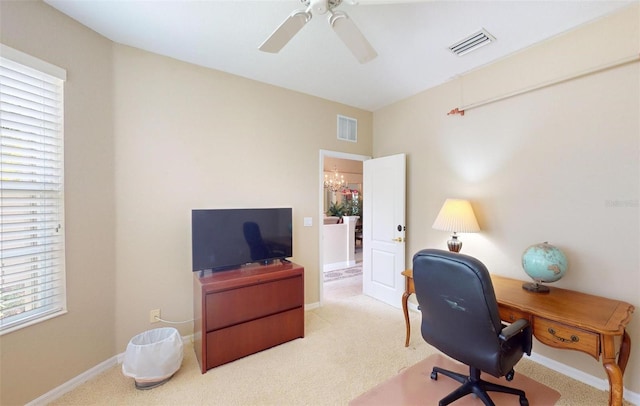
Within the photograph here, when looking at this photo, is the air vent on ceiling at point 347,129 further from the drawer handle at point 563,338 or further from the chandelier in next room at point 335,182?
the chandelier in next room at point 335,182

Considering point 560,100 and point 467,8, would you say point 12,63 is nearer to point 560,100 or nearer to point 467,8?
point 467,8

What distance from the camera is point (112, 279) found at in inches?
86.0

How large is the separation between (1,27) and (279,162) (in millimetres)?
2204

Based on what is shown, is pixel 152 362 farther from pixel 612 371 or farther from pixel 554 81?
pixel 554 81

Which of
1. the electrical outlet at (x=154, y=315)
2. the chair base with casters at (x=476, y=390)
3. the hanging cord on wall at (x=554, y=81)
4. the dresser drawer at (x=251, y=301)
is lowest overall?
the chair base with casters at (x=476, y=390)

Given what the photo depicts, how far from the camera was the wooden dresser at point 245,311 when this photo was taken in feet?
7.02

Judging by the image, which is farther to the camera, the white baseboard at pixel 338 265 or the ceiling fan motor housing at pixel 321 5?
the white baseboard at pixel 338 265

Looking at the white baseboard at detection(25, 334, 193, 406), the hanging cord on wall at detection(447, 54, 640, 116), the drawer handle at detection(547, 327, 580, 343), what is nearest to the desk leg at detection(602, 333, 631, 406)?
the drawer handle at detection(547, 327, 580, 343)

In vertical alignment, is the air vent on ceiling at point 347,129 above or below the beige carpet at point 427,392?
above

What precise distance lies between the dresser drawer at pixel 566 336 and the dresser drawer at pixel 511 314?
0.23ft

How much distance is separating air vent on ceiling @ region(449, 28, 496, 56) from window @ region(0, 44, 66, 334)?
3.16 metres

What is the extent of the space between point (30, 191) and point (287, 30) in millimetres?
2015

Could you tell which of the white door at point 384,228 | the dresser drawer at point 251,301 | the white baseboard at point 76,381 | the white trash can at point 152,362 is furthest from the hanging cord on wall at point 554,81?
the white baseboard at point 76,381

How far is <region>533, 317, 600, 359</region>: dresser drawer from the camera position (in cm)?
146
